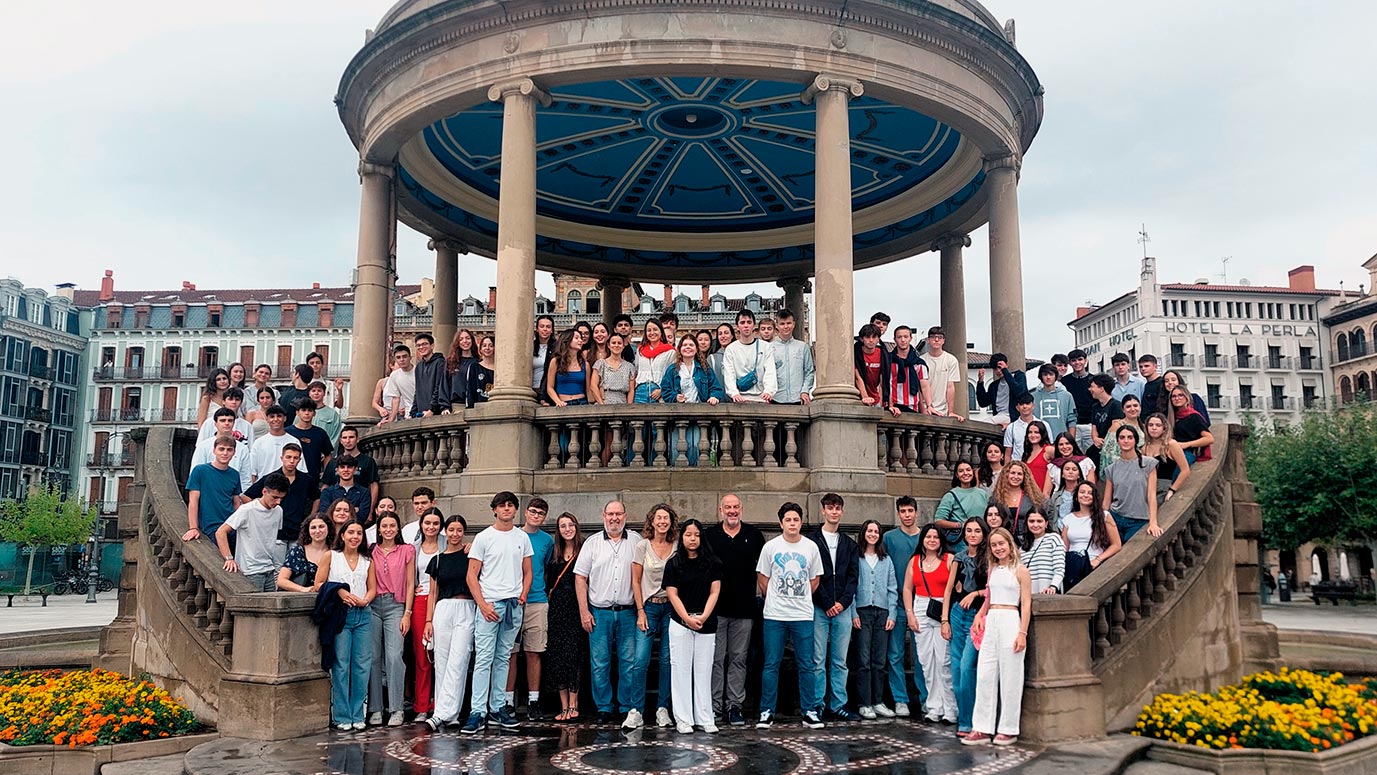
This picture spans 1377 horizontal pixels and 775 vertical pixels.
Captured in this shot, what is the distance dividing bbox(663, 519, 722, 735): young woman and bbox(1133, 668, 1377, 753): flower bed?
3.89m

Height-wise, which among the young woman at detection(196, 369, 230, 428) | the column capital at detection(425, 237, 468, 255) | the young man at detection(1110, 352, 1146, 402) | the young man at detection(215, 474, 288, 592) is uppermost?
the column capital at detection(425, 237, 468, 255)

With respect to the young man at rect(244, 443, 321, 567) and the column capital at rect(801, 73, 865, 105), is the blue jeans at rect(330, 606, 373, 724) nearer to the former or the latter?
the young man at rect(244, 443, 321, 567)

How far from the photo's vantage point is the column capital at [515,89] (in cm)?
1407

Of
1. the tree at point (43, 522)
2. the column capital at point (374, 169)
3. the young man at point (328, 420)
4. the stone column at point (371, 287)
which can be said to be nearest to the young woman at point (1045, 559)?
the young man at point (328, 420)

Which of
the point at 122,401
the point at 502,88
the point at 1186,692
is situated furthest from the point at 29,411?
the point at 1186,692

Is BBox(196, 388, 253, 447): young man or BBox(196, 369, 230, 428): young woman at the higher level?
BBox(196, 369, 230, 428): young woman

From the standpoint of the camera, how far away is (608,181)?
21.7 meters

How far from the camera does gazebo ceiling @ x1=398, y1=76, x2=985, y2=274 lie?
17844 millimetres

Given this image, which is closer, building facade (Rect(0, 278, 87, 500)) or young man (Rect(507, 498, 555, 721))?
young man (Rect(507, 498, 555, 721))

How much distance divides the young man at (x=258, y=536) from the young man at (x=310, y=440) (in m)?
1.81

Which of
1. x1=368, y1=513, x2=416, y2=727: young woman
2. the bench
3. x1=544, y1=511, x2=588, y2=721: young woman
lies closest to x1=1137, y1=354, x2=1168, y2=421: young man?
x1=544, y1=511, x2=588, y2=721: young woman

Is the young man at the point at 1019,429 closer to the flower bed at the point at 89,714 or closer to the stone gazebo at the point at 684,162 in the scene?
the stone gazebo at the point at 684,162

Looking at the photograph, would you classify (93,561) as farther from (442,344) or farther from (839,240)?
(839,240)

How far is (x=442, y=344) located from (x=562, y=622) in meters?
11.2
